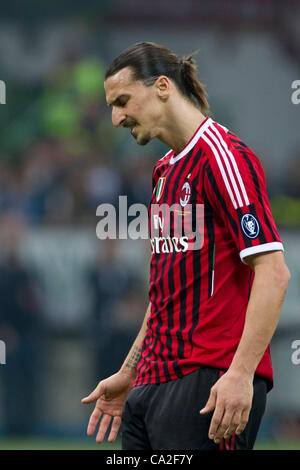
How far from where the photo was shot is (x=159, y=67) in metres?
2.97

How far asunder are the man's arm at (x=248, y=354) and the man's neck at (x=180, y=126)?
589 mm

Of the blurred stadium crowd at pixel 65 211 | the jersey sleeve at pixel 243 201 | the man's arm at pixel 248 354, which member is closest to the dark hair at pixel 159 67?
the jersey sleeve at pixel 243 201

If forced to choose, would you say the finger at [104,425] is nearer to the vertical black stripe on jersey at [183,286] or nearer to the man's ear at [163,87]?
the vertical black stripe on jersey at [183,286]

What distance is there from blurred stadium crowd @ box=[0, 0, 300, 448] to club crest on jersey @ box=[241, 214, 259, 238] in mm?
4905

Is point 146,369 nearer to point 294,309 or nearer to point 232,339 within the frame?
point 232,339

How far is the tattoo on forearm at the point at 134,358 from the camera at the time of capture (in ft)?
10.4

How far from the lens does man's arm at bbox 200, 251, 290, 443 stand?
2461 mm

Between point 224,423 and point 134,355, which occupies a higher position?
point 134,355

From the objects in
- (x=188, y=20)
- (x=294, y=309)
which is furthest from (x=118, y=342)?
(x=188, y=20)

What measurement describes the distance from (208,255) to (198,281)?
90mm

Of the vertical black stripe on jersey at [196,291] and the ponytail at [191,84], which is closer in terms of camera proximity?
the vertical black stripe on jersey at [196,291]

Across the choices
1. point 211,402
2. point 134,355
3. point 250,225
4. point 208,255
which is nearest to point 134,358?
point 134,355

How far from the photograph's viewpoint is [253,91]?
429 inches

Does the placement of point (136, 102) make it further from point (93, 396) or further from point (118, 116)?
point (93, 396)
